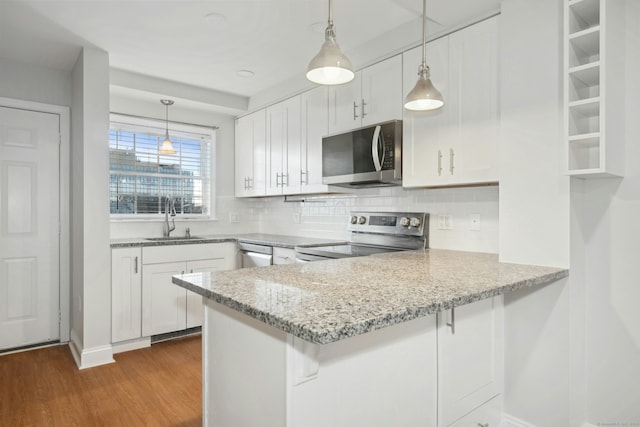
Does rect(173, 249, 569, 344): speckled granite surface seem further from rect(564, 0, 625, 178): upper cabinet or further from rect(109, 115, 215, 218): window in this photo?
rect(109, 115, 215, 218): window

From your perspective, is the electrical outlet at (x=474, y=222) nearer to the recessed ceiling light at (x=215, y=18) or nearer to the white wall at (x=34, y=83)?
the recessed ceiling light at (x=215, y=18)

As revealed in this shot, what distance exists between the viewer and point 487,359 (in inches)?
73.2

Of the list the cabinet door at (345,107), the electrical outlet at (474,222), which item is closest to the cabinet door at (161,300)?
the cabinet door at (345,107)

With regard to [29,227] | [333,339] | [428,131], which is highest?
[428,131]

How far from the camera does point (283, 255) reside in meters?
3.29

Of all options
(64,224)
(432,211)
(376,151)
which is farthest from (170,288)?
(432,211)

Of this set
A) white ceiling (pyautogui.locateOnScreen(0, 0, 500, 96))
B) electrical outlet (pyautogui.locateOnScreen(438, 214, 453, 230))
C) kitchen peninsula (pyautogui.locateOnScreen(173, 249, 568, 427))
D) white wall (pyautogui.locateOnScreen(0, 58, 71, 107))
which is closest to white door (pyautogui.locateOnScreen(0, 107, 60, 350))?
white wall (pyautogui.locateOnScreen(0, 58, 71, 107))

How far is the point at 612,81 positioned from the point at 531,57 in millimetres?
383

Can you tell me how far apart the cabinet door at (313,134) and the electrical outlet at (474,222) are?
1.24 meters

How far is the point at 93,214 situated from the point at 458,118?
2.74 m

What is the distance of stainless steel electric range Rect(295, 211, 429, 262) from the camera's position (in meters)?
2.75

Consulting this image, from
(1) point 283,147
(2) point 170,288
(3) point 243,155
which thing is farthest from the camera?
(3) point 243,155

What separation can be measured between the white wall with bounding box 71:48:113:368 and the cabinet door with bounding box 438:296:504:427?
8.65ft

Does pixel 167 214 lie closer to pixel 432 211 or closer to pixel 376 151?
pixel 376 151
